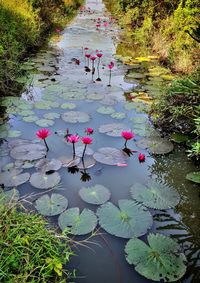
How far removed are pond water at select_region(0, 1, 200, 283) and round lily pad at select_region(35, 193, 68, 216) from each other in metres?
0.07

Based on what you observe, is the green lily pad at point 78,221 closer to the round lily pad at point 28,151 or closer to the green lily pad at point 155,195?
the green lily pad at point 155,195

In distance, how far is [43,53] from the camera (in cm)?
775

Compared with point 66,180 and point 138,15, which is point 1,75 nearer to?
point 66,180

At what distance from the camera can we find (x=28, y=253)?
6.66ft

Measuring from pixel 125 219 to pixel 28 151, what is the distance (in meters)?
1.51

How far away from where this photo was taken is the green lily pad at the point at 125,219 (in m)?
2.55

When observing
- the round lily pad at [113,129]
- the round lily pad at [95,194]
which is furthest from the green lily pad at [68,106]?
the round lily pad at [95,194]

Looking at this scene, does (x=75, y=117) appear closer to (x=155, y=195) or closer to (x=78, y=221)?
(x=155, y=195)

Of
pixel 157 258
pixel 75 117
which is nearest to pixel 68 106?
pixel 75 117

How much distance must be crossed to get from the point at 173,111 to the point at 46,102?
203 cm

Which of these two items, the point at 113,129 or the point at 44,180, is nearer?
the point at 44,180

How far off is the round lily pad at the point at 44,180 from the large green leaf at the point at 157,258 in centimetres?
103

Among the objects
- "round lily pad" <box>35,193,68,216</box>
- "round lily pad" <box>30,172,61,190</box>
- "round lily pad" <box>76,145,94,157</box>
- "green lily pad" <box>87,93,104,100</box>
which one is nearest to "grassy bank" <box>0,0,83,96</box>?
"green lily pad" <box>87,93,104,100</box>

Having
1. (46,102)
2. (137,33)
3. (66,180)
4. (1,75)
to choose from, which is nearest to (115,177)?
(66,180)
